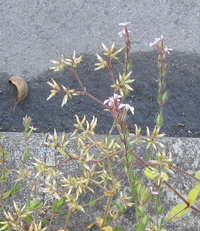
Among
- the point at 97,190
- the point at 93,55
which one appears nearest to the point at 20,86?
the point at 93,55

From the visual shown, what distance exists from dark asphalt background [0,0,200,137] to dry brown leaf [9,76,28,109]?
42mm

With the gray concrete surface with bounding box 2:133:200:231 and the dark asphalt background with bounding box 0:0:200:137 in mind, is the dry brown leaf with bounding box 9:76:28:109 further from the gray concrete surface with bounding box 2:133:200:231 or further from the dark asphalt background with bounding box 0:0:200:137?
the gray concrete surface with bounding box 2:133:200:231

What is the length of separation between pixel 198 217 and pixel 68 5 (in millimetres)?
2130

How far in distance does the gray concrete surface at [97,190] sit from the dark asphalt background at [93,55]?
556mm

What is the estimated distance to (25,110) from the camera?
2150mm

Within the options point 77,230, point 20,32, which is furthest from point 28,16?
point 77,230

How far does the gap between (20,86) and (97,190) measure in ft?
3.60

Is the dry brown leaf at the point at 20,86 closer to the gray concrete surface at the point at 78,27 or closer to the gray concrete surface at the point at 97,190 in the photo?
the gray concrete surface at the point at 78,27

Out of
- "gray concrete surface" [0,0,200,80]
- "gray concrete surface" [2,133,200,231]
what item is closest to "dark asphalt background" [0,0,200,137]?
"gray concrete surface" [0,0,200,80]

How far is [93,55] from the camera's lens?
242cm

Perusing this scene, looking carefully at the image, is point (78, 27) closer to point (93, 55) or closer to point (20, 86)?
point (93, 55)

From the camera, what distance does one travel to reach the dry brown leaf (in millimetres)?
2138

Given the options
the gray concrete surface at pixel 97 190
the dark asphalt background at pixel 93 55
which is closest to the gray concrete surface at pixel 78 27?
the dark asphalt background at pixel 93 55

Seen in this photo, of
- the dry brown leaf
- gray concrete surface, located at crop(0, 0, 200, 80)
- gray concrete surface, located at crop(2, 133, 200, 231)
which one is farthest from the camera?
gray concrete surface, located at crop(0, 0, 200, 80)
